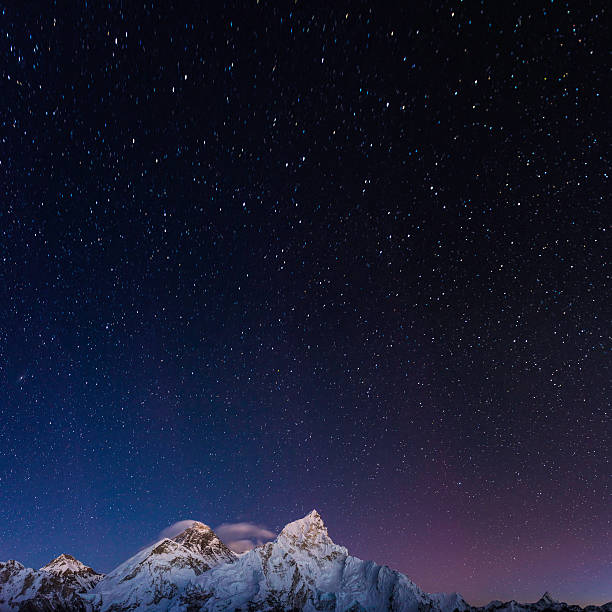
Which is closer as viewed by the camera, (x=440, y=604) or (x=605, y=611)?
(x=605, y=611)

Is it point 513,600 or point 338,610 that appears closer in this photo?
point 513,600

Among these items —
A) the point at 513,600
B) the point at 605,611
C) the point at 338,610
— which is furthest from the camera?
the point at 338,610

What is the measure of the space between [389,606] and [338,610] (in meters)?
25.4

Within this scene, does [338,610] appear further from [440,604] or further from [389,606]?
[440,604]

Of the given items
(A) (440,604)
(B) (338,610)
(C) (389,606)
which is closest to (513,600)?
(A) (440,604)

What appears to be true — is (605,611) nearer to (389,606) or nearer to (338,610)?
(389,606)

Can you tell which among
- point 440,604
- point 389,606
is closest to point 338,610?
point 389,606

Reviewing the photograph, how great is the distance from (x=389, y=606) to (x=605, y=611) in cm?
8849

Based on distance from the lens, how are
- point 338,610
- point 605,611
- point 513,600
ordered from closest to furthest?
point 605,611 → point 513,600 → point 338,610

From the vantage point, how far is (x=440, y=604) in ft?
638

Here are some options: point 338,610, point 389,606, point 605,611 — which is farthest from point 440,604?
point 605,611

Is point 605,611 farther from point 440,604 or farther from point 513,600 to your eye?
point 440,604

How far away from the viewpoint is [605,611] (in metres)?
153

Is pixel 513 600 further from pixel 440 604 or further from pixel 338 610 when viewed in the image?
pixel 338 610
